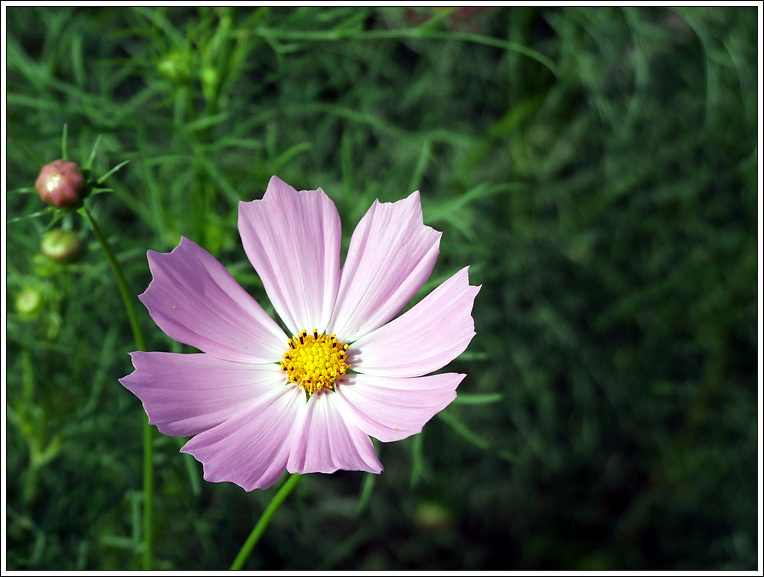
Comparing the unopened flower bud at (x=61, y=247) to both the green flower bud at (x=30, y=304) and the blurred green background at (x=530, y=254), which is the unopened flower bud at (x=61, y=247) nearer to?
the green flower bud at (x=30, y=304)

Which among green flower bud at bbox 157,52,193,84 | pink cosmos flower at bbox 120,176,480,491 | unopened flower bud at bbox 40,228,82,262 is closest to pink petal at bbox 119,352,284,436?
pink cosmos flower at bbox 120,176,480,491

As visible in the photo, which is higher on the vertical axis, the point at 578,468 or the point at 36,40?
the point at 36,40

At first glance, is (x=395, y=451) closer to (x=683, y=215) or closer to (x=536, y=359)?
(x=536, y=359)

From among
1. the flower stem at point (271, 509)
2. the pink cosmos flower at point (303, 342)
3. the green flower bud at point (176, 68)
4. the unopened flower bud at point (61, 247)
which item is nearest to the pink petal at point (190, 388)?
the pink cosmos flower at point (303, 342)

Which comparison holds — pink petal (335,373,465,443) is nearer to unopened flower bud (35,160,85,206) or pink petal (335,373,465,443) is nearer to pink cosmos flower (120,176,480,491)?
pink cosmos flower (120,176,480,491)

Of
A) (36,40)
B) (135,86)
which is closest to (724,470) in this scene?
(135,86)

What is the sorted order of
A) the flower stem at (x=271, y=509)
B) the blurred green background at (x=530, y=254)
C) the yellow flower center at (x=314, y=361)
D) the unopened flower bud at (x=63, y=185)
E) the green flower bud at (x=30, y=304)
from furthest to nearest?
the blurred green background at (x=530, y=254)
the green flower bud at (x=30, y=304)
the yellow flower center at (x=314, y=361)
the unopened flower bud at (x=63, y=185)
the flower stem at (x=271, y=509)
